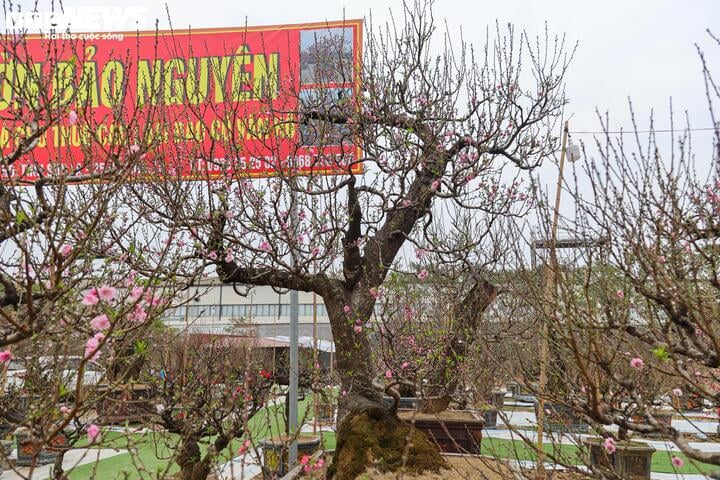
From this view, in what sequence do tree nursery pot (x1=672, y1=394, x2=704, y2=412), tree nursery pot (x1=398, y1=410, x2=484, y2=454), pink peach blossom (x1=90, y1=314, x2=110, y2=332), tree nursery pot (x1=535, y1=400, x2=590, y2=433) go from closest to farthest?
pink peach blossom (x1=90, y1=314, x2=110, y2=332) → tree nursery pot (x1=535, y1=400, x2=590, y2=433) → tree nursery pot (x1=672, y1=394, x2=704, y2=412) → tree nursery pot (x1=398, y1=410, x2=484, y2=454)

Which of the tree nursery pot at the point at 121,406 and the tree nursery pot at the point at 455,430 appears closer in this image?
the tree nursery pot at the point at 121,406

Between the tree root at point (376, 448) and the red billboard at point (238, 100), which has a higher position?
the red billboard at point (238, 100)

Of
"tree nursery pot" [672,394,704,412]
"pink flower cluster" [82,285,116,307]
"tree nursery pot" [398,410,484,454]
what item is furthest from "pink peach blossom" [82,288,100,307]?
"tree nursery pot" [398,410,484,454]

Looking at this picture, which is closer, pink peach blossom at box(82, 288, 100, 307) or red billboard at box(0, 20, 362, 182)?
pink peach blossom at box(82, 288, 100, 307)

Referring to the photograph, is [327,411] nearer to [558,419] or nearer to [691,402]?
[691,402]

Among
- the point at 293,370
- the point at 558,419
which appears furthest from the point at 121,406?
the point at 293,370

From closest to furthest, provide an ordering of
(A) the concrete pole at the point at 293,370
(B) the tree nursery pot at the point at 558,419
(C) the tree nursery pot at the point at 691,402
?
(B) the tree nursery pot at the point at 558,419
(C) the tree nursery pot at the point at 691,402
(A) the concrete pole at the point at 293,370

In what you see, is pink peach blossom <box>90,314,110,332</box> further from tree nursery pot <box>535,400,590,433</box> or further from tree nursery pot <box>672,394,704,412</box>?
tree nursery pot <box>672,394,704,412</box>

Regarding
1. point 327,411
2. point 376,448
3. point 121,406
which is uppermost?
point 121,406

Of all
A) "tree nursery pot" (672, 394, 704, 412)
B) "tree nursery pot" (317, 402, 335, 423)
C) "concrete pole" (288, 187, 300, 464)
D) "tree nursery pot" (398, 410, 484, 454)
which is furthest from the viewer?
"tree nursery pot" (317, 402, 335, 423)

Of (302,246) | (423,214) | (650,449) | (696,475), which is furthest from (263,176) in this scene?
(696,475)

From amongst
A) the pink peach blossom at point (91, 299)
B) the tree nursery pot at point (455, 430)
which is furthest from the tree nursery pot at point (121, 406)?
the tree nursery pot at point (455, 430)

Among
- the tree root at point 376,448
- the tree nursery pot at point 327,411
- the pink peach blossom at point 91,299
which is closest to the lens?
the pink peach blossom at point 91,299

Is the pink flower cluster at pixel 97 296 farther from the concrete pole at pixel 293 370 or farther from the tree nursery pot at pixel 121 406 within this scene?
the concrete pole at pixel 293 370
